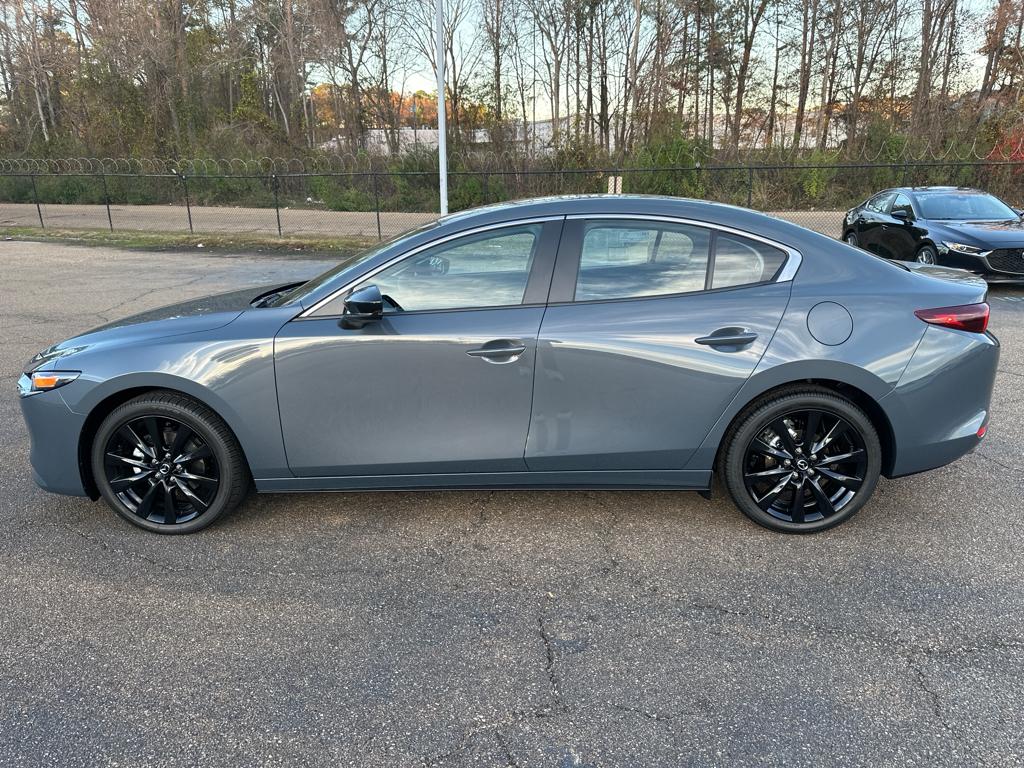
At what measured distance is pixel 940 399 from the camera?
133 inches

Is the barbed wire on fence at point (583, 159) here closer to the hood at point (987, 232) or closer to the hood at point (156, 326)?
the hood at point (987, 232)

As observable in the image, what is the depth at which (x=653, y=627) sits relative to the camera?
112 inches

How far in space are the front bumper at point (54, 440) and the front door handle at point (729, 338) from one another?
2.98 metres

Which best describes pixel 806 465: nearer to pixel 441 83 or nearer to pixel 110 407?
pixel 110 407

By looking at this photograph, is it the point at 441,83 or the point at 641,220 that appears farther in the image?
the point at 441,83

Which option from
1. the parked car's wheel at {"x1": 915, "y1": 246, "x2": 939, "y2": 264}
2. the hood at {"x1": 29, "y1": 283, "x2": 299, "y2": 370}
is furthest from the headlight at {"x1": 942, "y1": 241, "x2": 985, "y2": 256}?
the hood at {"x1": 29, "y1": 283, "x2": 299, "y2": 370}

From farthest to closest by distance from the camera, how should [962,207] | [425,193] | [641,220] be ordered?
[425,193]
[962,207]
[641,220]

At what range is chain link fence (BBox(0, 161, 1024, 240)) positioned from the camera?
20.3 metres

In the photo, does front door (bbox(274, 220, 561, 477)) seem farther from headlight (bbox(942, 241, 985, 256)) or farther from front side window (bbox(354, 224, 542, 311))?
headlight (bbox(942, 241, 985, 256))

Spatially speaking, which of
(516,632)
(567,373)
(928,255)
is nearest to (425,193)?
(928,255)

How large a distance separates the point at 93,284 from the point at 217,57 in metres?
29.3

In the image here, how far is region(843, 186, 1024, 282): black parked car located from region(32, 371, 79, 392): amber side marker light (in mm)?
10161

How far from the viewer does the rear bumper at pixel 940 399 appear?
334 centimetres

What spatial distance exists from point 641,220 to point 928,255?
8508 mm
